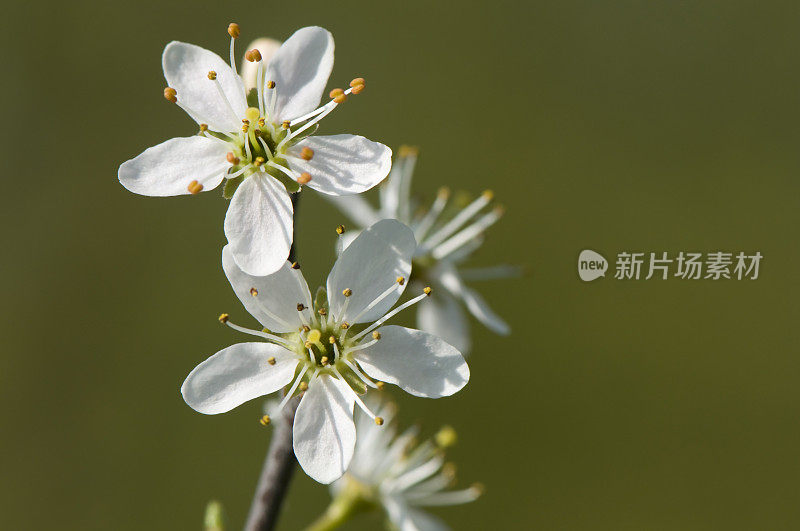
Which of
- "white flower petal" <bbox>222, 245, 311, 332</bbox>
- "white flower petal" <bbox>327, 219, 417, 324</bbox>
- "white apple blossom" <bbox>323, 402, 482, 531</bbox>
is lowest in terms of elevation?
"white apple blossom" <bbox>323, 402, 482, 531</bbox>

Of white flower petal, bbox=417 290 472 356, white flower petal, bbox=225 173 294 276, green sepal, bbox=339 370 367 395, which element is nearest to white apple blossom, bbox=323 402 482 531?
white flower petal, bbox=417 290 472 356

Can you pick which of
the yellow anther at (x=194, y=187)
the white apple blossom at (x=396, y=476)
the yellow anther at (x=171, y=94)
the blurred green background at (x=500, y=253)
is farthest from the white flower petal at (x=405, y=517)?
the blurred green background at (x=500, y=253)

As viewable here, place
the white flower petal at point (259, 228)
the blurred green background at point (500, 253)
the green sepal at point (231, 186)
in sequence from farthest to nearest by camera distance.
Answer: the blurred green background at point (500, 253)
the green sepal at point (231, 186)
the white flower petal at point (259, 228)

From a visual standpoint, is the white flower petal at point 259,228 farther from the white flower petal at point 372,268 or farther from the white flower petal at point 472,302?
the white flower petal at point 472,302

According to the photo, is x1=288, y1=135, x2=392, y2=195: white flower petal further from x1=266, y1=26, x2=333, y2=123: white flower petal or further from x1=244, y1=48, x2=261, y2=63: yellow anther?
x1=244, y1=48, x2=261, y2=63: yellow anther

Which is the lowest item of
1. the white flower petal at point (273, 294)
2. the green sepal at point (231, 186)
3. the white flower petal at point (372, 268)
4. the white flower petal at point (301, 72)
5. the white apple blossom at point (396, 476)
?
the white apple blossom at point (396, 476)

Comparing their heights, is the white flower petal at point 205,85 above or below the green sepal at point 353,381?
above

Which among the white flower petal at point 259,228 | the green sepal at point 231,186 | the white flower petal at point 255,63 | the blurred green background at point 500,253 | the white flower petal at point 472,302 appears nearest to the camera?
the white flower petal at point 259,228

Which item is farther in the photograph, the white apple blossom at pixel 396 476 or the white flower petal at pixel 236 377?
the white apple blossom at pixel 396 476

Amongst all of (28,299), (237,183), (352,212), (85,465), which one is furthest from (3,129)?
(237,183)
